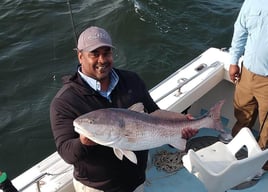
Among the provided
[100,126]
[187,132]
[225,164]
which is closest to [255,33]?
[225,164]

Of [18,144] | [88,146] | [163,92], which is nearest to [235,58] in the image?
[163,92]

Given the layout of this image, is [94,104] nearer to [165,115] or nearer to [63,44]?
[165,115]

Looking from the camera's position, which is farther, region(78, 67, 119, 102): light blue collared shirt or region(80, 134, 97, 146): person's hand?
region(78, 67, 119, 102): light blue collared shirt

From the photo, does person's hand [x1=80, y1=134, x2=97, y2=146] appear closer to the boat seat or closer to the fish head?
the fish head

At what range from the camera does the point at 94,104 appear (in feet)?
8.41

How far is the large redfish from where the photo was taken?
220 cm

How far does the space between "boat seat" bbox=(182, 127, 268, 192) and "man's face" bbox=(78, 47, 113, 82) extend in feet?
3.08

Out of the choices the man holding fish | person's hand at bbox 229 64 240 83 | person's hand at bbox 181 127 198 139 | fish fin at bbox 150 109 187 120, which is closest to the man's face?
the man holding fish

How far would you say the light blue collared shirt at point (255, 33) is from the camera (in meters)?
3.54

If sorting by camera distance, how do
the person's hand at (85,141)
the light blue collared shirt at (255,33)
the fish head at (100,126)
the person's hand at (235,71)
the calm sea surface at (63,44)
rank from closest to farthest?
the fish head at (100,126), the person's hand at (85,141), the light blue collared shirt at (255,33), the person's hand at (235,71), the calm sea surface at (63,44)

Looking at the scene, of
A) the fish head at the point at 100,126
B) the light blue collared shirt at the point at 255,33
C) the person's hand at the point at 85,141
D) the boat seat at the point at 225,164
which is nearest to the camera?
the fish head at the point at 100,126

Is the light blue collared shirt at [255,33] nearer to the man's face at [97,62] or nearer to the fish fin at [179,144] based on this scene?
the fish fin at [179,144]

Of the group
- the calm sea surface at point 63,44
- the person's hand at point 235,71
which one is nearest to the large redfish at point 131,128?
the person's hand at point 235,71

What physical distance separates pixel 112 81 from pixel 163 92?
161cm
